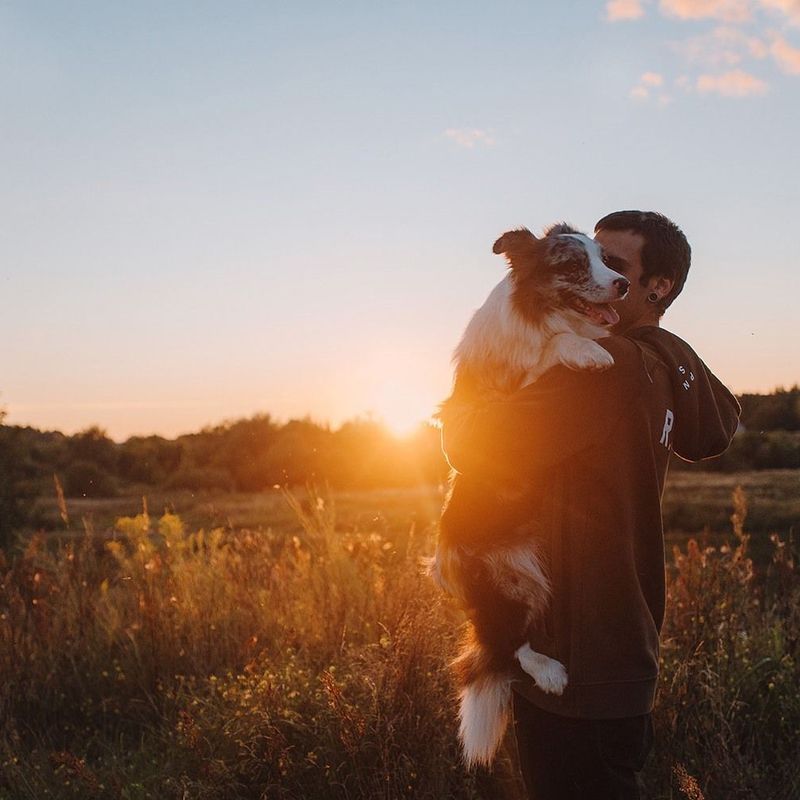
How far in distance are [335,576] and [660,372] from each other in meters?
4.23

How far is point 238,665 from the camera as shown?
588 cm

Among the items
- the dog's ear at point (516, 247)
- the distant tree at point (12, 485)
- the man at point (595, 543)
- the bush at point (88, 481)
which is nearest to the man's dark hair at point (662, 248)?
the man at point (595, 543)

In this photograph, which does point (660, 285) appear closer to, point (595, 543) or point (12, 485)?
point (595, 543)

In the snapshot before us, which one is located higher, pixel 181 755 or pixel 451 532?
pixel 451 532

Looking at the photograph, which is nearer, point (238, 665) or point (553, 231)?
point (553, 231)

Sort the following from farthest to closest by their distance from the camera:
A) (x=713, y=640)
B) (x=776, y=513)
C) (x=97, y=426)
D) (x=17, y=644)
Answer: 1. (x=97, y=426)
2. (x=776, y=513)
3. (x=17, y=644)
4. (x=713, y=640)

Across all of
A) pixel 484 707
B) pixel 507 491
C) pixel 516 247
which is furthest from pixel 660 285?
pixel 484 707

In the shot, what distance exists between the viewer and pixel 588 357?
9.12 ft

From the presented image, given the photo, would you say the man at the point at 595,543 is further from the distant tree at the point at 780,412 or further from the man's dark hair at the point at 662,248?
the distant tree at the point at 780,412

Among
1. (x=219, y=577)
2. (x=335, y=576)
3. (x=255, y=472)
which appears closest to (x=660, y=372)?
(x=335, y=576)

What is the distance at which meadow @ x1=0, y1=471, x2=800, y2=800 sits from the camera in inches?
163

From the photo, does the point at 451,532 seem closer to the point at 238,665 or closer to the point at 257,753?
the point at 257,753

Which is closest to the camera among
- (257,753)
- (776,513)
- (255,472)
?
(257,753)

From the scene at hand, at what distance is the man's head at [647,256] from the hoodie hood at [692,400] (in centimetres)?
32
